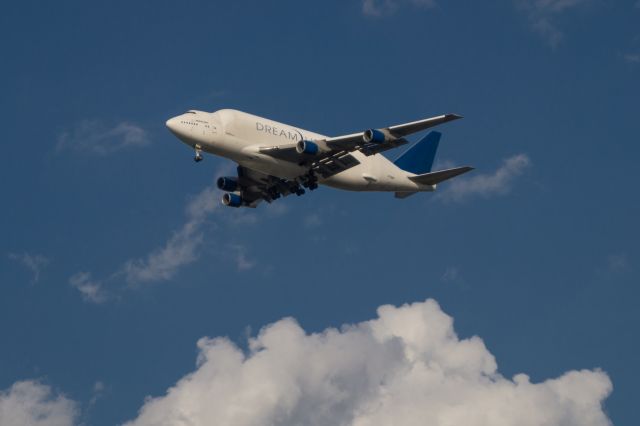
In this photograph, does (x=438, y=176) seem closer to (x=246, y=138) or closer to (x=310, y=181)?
(x=310, y=181)

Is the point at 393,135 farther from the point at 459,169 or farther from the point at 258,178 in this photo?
the point at 258,178

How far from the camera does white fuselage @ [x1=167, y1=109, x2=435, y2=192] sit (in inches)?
3162

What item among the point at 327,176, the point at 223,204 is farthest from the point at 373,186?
the point at 223,204

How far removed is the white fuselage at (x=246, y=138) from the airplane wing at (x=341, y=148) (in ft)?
2.72

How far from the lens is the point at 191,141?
80250 millimetres

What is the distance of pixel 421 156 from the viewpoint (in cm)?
9569

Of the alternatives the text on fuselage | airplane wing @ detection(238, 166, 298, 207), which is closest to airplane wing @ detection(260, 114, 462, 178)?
the text on fuselage

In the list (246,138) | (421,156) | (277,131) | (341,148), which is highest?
(421,156)

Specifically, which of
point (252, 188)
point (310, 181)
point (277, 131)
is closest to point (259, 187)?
point (252, 188)

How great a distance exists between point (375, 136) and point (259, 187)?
1480 cm

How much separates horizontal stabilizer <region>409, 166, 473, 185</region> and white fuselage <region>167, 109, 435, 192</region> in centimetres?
561

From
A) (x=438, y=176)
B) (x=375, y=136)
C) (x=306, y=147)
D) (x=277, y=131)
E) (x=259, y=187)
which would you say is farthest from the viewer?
(x=259, y=187)

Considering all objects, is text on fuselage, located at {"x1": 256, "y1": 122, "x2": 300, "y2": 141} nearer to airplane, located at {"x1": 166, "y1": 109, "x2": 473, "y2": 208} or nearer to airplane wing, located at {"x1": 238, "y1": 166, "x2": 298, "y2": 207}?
airplane, located at {"x1": 166, "y1": 109, "x2": 473, "y2": 208}

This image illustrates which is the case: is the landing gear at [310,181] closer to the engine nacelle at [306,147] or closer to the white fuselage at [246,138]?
the white fuselage at [246,138]
